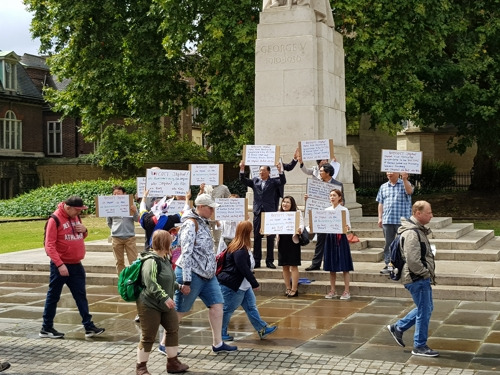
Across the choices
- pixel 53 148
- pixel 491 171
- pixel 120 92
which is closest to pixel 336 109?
pixel 120 92

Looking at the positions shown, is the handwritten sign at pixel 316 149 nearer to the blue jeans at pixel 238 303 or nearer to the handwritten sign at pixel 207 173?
the handwritten sign at pixel 207 173

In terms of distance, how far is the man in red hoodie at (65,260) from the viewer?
9.74 metres

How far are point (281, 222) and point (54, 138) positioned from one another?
41742 millimetres

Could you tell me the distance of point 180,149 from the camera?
37594 mm

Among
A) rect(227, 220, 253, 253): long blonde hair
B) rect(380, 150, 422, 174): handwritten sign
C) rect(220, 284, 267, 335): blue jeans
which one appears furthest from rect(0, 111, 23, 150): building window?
rect(227, 220, 253, 253): long blonde hair

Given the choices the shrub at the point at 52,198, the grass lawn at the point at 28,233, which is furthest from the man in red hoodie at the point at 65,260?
the shrub at the point at 52,198

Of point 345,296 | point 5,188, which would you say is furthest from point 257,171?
point 5,188

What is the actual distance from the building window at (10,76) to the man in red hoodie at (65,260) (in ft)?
134

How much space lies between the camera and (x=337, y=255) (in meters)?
12.0

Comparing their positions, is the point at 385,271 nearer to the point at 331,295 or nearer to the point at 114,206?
the point at 331,295

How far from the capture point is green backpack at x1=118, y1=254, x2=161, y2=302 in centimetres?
774

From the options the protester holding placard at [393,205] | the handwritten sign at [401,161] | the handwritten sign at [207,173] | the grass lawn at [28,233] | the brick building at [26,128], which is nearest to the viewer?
the handwritten sign at [401,161]

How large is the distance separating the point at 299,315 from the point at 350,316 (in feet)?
2.31

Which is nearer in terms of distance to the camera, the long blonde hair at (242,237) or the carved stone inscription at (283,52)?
the long blonde hair at (242,237)
